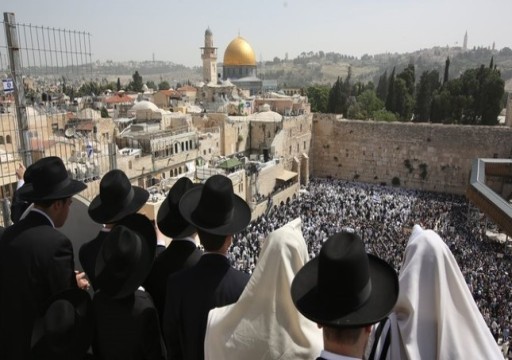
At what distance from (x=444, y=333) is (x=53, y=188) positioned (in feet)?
8.13

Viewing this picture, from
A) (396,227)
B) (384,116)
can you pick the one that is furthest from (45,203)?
(384,116)

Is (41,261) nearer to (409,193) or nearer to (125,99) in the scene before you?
(409,193)

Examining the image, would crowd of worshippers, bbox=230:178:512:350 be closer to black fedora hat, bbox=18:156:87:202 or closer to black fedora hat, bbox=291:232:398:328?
black fedora hat, bbox=18:156:87:202

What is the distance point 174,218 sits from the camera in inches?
113

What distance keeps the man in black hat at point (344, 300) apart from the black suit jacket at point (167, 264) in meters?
1.26

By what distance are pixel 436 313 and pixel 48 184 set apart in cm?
246

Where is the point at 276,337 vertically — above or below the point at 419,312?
below

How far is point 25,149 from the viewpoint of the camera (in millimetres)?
4570

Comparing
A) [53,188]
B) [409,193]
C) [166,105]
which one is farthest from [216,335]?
[166,105]

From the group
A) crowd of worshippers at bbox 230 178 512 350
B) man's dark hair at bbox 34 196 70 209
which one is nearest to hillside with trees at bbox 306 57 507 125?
crowd of worshippers at bbox 230 178 512 350

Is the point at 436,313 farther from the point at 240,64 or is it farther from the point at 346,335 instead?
the point at 240,64

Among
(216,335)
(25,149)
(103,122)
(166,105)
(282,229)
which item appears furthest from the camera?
(166,105)

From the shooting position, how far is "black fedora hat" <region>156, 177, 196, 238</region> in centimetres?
278

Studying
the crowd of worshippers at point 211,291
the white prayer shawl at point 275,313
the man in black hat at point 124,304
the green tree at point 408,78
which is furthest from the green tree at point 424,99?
the white prayer shawl at point 275,313
